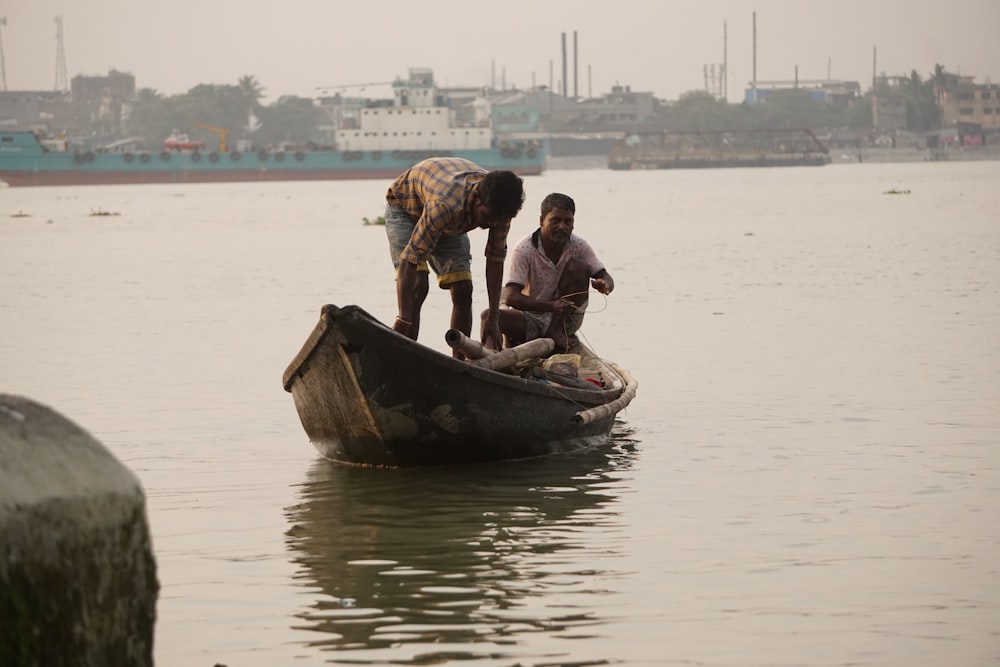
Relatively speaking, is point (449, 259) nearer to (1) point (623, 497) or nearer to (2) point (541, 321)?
(2) point (541, 321)

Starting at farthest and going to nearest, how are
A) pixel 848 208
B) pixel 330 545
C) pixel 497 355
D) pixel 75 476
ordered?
1. pixel 848 208
2. pixel 497 355
3. pixel 330 545
4. pixel 75 476

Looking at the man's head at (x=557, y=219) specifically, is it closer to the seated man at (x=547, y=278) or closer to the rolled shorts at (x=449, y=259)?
the seated man at (x=547, y=278)

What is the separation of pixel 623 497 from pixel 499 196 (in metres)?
1.47

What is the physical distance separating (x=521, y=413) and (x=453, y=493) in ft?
2.38

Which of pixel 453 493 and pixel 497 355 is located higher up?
pixel 497 355

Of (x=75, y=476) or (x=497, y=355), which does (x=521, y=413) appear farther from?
(x=75, y=476)

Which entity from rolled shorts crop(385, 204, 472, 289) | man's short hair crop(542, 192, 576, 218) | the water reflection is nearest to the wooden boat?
the water reflection

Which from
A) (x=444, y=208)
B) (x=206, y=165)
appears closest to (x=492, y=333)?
(x=444, y=208)

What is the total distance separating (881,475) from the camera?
291 inches

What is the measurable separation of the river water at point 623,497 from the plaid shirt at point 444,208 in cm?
107

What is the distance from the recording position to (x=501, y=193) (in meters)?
7.29

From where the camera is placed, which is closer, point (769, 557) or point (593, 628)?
point (593, 628)

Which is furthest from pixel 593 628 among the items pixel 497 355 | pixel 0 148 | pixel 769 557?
pixel 0 148

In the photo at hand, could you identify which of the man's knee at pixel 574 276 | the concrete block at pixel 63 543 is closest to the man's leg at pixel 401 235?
the man's knee at pixel 574 276
